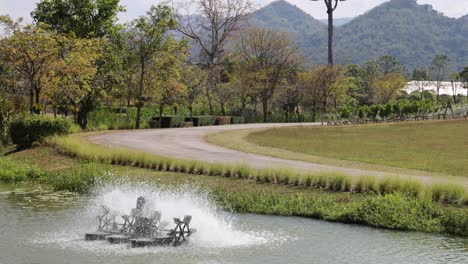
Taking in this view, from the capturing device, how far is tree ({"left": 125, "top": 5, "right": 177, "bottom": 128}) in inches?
2466

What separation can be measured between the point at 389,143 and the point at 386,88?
72.2 m

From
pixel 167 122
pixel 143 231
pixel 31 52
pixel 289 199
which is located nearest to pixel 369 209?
pixel 289 199

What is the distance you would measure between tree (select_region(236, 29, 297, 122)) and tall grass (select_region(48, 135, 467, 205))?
58.5m

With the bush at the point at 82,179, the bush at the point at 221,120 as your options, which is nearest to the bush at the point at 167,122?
the bush at the point at 221,120

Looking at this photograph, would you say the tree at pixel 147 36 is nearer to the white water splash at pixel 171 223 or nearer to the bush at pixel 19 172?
the bush at pixel 19 172

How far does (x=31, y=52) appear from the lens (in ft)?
157

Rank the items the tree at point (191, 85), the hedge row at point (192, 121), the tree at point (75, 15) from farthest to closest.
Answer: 1. the tree at point (191, 85)
2. the hedge row at point (192, 121)
3. the tree at point (75, 15)

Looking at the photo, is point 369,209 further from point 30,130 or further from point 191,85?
point 191,85

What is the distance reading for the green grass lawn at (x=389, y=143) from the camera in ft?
117

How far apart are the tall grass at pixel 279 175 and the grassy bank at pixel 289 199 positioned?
1.47ft

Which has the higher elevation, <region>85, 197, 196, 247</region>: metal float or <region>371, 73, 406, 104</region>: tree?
<region>371, 73, 406, 104</region>: tree

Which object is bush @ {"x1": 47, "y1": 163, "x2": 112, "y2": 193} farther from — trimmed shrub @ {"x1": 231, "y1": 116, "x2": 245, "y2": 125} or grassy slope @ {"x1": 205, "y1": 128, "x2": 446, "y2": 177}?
trimmed shrub @ {"x1": 231, "y1": 116, "x2": 245, "y2": 125}

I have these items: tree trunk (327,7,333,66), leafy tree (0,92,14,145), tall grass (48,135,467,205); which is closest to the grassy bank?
tall grass (48,135,467,205)

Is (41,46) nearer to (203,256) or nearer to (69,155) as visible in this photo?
(69,155)
